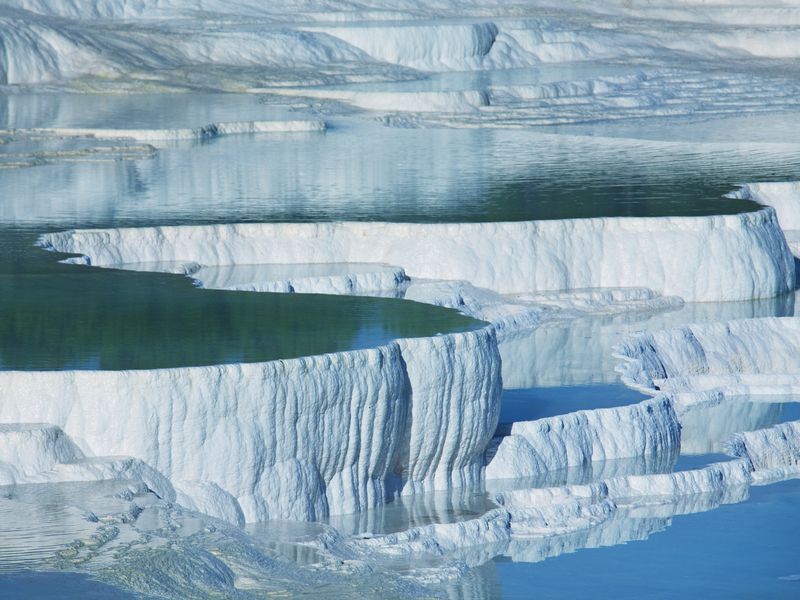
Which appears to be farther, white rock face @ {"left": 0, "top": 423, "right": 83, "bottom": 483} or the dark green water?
the dark green water

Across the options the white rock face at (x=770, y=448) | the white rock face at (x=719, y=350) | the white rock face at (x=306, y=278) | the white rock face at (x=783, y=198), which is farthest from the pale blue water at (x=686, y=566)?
the white rock face at (x=783, y=198)

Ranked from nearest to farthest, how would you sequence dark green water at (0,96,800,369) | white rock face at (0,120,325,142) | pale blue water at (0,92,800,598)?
1. pale blue water at (0,92,800,598)
2. dark green water at (0,96,800,369)
3. white rock face at (0,120,325,142)

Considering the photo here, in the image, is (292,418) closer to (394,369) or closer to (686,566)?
(394,369)

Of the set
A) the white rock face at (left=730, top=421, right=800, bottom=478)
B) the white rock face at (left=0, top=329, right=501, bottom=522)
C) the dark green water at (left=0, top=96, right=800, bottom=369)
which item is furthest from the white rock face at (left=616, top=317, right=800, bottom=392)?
the white rock face at (left=0, top=329, right=501, bottom=522)

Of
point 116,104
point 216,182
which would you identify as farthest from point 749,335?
point 116,104

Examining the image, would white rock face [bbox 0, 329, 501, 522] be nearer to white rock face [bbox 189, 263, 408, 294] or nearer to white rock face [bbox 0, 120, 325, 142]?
white rock face [bbox 189, 263, 408, 294]

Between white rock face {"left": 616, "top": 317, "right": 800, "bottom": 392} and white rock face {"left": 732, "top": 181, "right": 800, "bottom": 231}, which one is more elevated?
white rock face {"left": 732, "top": 181, "right": 800, "bottom": 231}

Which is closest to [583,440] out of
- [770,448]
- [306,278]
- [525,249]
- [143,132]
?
[770,448]
